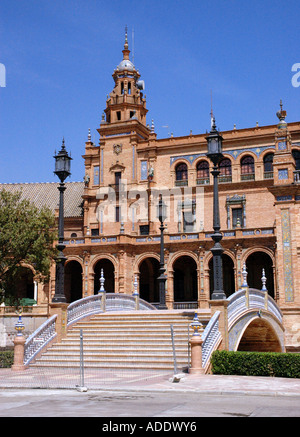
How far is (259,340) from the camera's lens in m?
29.2

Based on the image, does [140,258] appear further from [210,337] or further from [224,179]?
[210,337]

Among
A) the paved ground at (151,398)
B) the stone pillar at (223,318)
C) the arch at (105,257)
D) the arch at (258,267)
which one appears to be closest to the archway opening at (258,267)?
the arch at (258,267)

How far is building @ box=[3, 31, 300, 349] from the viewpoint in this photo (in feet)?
149

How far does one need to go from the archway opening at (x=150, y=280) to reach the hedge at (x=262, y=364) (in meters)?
33.5

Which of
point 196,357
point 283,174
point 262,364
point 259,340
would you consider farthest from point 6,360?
point 283,174

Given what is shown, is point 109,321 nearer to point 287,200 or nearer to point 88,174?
point 287,200

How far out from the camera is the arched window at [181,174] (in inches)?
2070

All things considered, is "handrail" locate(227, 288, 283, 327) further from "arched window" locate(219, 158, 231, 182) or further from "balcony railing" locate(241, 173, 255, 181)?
"arched window" locate(219, 158, 231, 182)

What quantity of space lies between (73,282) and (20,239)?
18.9 metres

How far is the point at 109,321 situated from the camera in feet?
74.7

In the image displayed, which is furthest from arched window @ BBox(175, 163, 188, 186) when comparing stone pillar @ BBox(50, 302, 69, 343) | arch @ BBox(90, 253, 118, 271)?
stone pillar @ BBox(50, 302, 69, 343)

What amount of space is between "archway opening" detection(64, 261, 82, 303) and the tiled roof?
24.4ft

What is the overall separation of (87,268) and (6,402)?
3715cm
